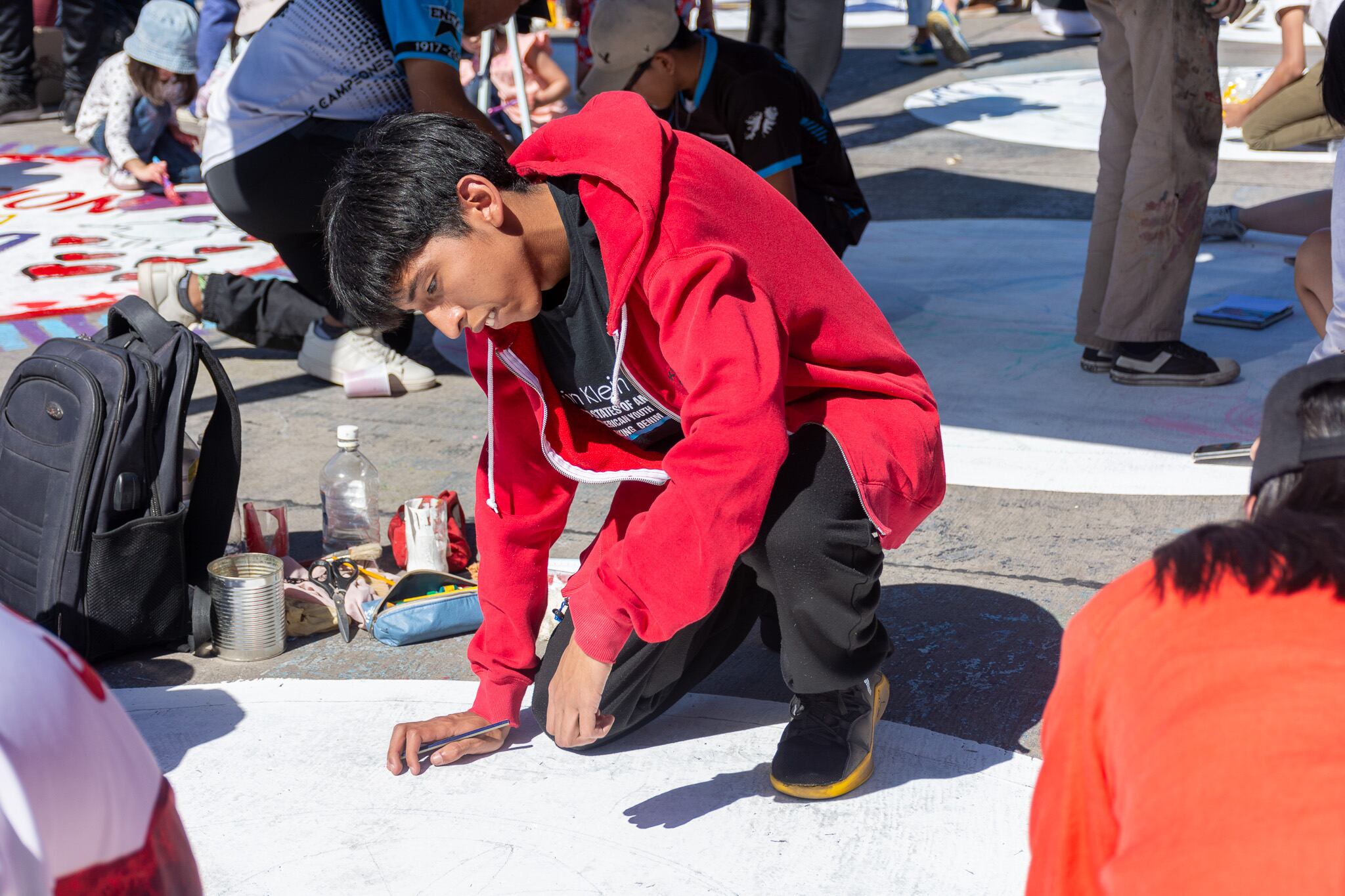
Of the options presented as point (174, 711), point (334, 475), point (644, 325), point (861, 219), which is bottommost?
point (174, 711)

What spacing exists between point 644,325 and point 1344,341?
4.12 ft

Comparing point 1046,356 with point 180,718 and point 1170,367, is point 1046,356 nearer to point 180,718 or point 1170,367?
point 1170,367

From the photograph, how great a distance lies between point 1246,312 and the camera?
4.22 meters

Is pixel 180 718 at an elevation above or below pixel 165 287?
below

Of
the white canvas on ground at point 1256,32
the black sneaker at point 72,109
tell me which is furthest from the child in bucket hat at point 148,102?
the white canvas on ground at point 1256,32

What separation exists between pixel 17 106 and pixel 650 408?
8.83 m

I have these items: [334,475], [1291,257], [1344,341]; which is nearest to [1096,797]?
[1344,341]

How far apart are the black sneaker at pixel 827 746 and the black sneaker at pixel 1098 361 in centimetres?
207

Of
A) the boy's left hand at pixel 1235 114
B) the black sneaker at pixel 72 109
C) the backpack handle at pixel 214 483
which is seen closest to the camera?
the backpack handle at pixel 214 483

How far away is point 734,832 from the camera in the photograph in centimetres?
196

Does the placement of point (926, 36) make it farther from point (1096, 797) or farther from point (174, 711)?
point (1096, 797)

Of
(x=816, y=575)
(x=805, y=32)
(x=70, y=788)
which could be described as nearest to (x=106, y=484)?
(x=816, y=575)

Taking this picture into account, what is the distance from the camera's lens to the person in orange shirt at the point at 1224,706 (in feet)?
2.50

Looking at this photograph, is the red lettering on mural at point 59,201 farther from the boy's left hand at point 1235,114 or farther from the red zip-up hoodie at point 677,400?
the boy's left hand at point 1235,114
